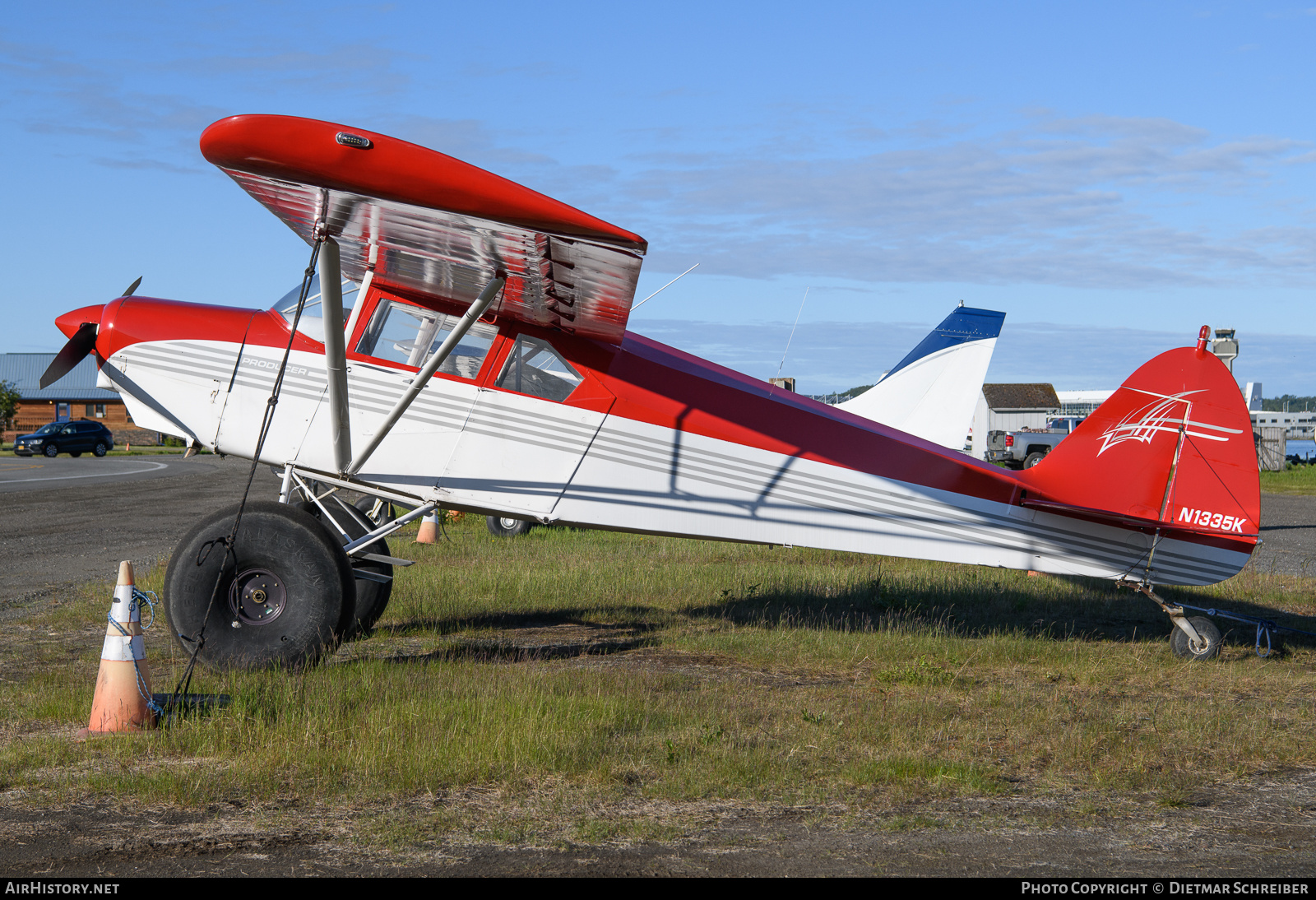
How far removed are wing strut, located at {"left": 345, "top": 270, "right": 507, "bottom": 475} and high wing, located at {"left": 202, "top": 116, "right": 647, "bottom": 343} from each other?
5.8 inches

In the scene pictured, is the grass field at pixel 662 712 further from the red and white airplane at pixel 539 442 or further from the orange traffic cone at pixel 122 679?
the red and white airplane at pixel 539 442

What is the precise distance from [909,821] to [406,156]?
3.64m

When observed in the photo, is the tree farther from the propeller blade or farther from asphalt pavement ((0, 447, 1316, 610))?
the propeller blade

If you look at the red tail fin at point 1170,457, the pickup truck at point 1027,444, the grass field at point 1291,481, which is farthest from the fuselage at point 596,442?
the pickup truck at point 1027,444

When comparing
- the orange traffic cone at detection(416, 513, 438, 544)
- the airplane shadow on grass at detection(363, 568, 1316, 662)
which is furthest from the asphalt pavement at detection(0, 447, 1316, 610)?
the airplane shadow on grass at detection(363, 568, 1316, 662)

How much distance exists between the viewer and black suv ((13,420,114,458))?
1743 inches

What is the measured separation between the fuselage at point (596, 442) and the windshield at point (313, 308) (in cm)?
5

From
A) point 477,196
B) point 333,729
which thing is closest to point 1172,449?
point 477,196

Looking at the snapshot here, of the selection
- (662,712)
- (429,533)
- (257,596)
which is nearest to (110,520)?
(429,533)

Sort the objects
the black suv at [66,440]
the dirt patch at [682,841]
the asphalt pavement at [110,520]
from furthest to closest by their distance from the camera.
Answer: the black suv at [66,440], the asphalt pavement at [110,520], the dirt patch at [682,841]

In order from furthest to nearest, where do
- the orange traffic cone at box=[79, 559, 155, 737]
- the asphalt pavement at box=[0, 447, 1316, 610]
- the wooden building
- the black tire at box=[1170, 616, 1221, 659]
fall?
the wooden building → the asphalt pavement at box=[0, 447, 1316, 610] → the black tire at box=[1170, 616, 1221, 659] → the orange traffic cone at box=[79, 559, 155, 737]

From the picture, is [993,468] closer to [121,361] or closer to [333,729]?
[333,729]

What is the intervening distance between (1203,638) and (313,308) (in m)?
7.06

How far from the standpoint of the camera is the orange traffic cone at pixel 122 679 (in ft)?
16.0
